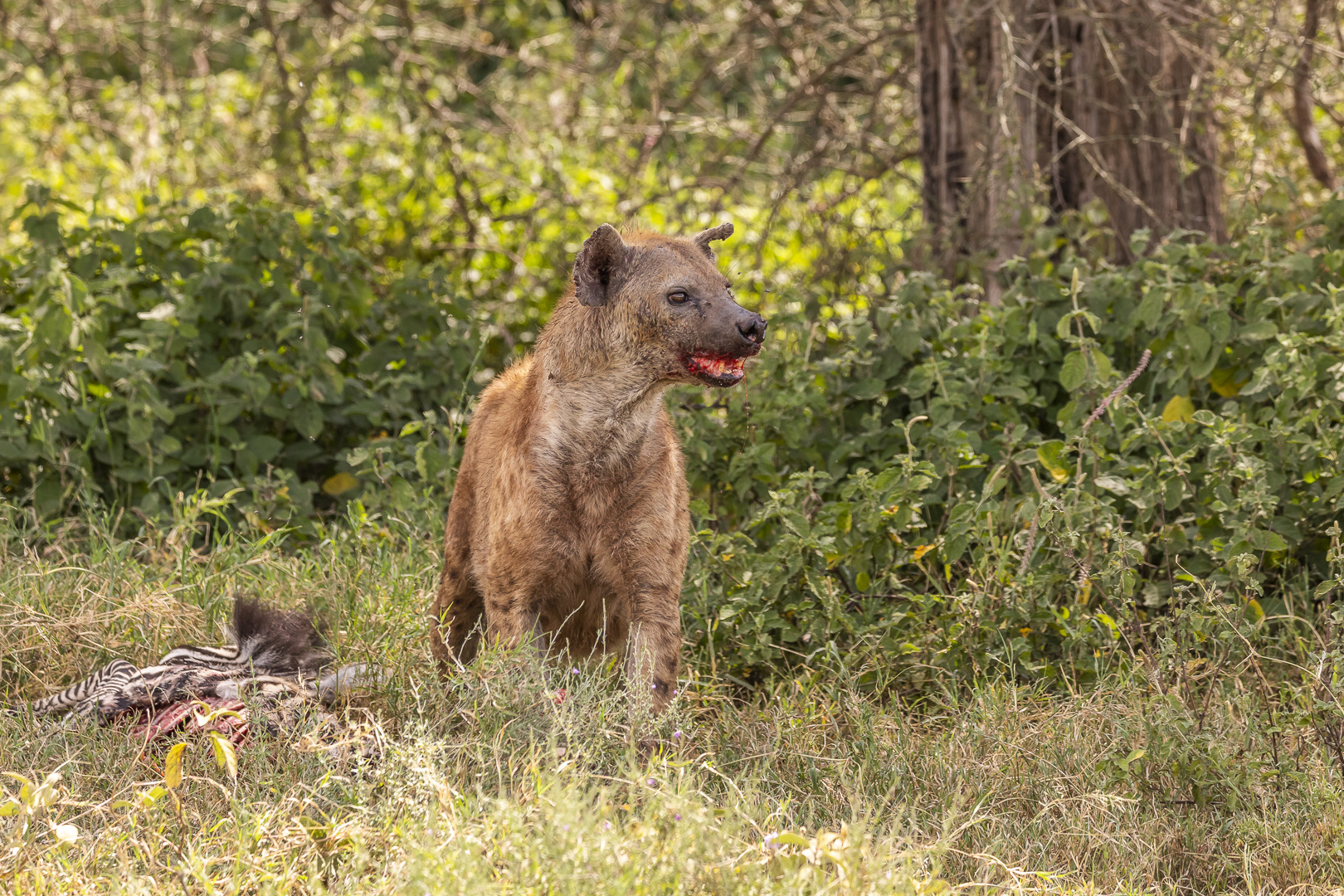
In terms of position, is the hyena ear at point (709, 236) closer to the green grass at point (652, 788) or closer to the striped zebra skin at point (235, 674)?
the green grass at point (652, 788)

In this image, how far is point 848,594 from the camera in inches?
184

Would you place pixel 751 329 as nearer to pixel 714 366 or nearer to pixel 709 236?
pixel 714 366

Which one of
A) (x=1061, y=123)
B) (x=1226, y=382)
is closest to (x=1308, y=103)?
(x=1061, y=123)

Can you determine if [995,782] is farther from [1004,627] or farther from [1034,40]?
[1034,40]

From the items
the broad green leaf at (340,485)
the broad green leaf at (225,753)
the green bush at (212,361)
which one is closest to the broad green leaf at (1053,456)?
the green bush at (212,361)

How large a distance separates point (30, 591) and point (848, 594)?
2.63m

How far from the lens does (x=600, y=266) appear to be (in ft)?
12.1

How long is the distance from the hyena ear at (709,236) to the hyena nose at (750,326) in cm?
→ 40

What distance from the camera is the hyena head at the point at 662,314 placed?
3.56 m

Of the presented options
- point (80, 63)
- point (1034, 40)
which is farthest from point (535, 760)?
point (80, 63)

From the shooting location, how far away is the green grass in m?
2.70

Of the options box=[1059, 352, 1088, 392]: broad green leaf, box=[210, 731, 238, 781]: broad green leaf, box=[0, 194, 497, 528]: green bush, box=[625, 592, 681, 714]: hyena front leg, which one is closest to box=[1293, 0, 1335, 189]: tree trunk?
box=[1059, 352, 1088, 392]: broad green leaf

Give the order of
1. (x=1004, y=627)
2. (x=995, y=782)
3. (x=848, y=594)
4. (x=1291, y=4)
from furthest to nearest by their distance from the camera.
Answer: (x=1291, y=4) < (x=848, y=594) < (x=1004, y=627) < (x=995, y=782)

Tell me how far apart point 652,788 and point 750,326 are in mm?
1216
